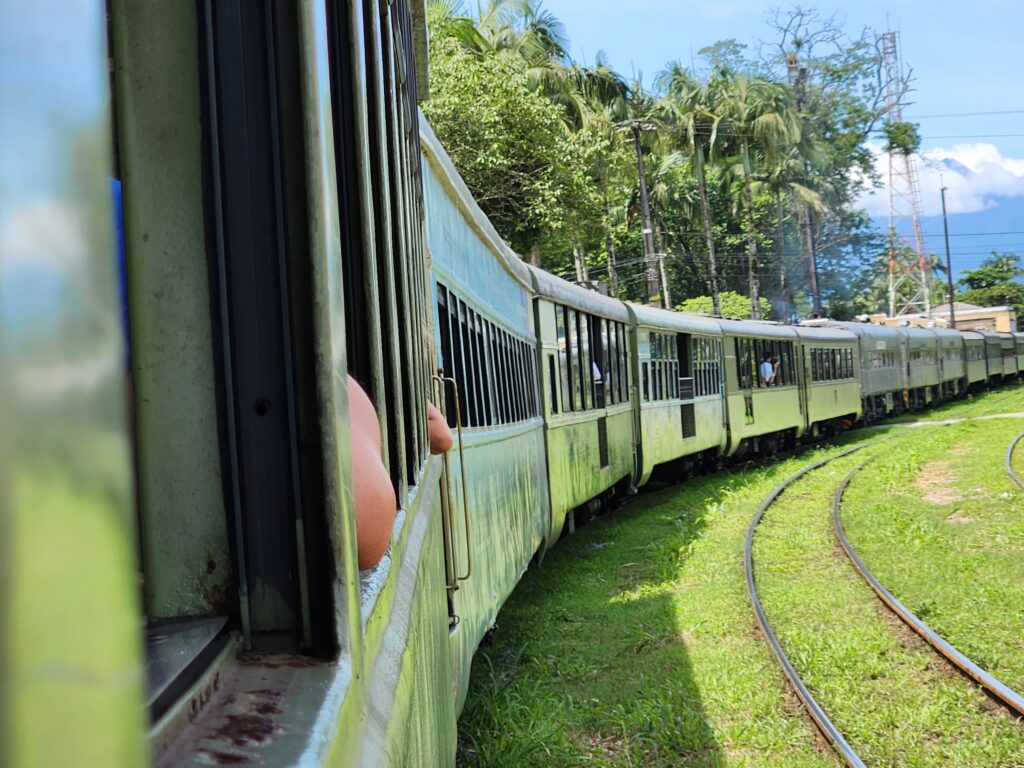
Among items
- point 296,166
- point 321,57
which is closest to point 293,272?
point 296,166

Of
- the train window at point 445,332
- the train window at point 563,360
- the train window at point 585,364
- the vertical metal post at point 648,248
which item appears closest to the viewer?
the train window at point 445,332

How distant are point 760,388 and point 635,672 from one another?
13836 millimetres

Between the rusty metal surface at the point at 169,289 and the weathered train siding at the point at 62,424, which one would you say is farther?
the rusty metal surface at the point at 169,289

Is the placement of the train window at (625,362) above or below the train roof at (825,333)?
below

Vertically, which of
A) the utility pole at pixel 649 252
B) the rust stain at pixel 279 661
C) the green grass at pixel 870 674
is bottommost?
the green grass at pixel 870 674

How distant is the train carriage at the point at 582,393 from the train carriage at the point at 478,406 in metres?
1.07

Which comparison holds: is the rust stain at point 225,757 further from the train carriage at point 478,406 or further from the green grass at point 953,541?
the green grass at point 953,541

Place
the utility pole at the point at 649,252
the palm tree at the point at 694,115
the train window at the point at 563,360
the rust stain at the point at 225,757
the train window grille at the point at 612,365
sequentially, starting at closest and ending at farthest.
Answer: the rust stain at the point at 225,757
the train window at the point at 563,360
the train window grille at the point at 612,365
the utility pole at the point at 649,252
the palm tree at the point at 694,115

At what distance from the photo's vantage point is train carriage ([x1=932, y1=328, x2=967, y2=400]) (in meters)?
36.5

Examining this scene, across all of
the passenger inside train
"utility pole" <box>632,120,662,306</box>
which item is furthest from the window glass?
"utility pole" <box>632,120,662,306</box>

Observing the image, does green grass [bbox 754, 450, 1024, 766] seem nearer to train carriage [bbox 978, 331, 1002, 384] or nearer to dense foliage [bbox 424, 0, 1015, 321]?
dense foliage [bbox 424, 0, 1015, 321]

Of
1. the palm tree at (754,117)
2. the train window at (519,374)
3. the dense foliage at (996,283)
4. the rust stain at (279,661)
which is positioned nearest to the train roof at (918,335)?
the palm tree at (754,117)

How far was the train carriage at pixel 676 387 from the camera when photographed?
14664 millimetres

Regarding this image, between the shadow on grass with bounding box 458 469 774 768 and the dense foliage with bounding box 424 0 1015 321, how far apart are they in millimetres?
12937
